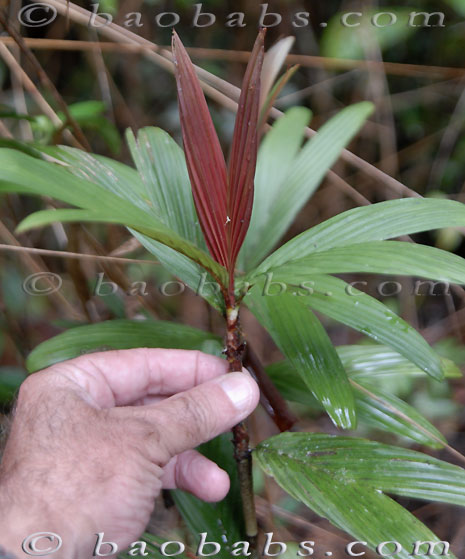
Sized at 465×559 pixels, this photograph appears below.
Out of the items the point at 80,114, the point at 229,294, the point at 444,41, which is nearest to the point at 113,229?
the point at 80,114

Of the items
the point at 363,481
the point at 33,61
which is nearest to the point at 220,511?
the point at 363,481

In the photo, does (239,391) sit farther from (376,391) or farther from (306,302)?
(376,391)

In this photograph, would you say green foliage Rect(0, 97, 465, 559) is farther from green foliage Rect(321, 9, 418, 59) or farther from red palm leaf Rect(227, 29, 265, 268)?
green foliage Rect(321, 9, 418, 59)

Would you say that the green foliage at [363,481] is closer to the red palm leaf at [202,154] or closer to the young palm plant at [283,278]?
the young palm plant at [283,278]

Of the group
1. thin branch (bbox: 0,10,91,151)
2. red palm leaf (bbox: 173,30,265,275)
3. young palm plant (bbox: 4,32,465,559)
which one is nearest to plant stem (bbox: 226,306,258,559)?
young palm plant (bbox: 4,32,465,559)

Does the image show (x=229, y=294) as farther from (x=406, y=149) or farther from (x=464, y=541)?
(x=406, y=149)
